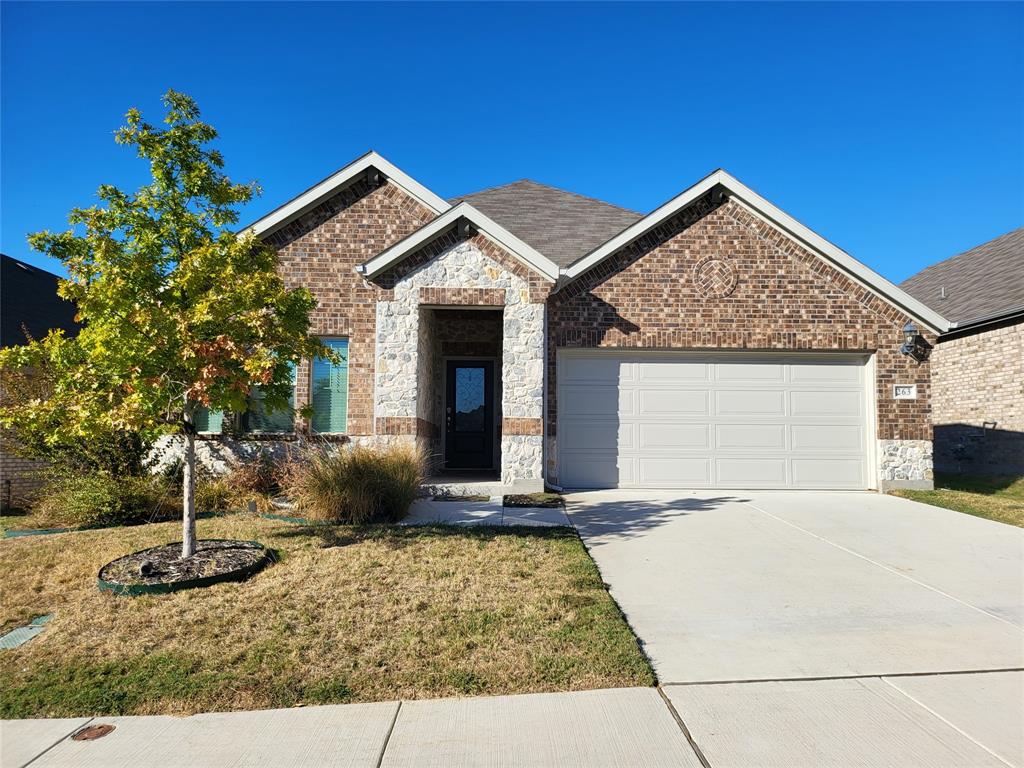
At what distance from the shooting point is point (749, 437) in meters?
11.5

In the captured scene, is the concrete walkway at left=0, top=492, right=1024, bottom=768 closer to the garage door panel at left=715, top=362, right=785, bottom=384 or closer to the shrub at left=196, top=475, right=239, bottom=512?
the garage door panel at left=715, top=362, right=785, bottom=384

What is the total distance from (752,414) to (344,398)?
7736mm

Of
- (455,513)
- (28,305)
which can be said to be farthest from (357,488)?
(28,305)

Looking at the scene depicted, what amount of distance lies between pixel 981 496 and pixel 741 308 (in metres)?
5.50

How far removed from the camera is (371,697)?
3.56m

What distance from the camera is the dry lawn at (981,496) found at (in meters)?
9.27

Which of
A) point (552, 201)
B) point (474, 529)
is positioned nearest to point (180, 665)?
point (474, 529)

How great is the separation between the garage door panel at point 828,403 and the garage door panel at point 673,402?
1738 mm

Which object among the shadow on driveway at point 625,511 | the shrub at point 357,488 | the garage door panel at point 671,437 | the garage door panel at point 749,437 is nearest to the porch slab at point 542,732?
the shadow on driveway at point 625,511

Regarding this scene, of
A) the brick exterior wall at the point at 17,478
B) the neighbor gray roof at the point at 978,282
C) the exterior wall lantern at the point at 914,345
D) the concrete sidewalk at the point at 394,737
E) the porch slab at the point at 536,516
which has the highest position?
the neighbor gray roof at the point at 978,282

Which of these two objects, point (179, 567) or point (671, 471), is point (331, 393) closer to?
point (179, 567)

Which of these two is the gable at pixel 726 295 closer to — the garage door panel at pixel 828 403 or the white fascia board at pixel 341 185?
the garage door panel at pixel 828 403

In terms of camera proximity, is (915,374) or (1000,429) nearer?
(915,374)

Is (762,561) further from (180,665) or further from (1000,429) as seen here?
(1000,429)
